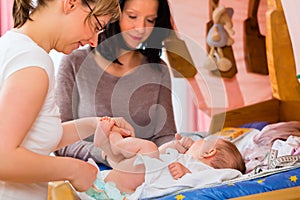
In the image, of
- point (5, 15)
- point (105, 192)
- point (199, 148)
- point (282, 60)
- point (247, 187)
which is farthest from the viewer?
point (5, 15)

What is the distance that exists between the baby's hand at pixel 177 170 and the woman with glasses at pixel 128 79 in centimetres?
11

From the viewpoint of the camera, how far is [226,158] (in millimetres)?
1890

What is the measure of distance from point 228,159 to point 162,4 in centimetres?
58

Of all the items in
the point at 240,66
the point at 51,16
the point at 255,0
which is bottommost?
the point at 240,66

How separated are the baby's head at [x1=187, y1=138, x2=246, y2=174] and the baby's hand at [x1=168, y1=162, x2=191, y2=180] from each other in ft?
0.32

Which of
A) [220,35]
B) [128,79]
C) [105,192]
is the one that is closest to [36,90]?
[105,192]

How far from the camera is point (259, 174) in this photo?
5.79 feet

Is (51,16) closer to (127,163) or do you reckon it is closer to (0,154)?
(0,154)

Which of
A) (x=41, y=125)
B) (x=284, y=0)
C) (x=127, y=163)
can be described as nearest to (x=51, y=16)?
(x=41, y=125)

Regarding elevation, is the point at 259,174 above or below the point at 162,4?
below

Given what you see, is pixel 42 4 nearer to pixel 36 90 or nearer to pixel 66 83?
pixel 36 90

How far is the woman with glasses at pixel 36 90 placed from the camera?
0.95 m

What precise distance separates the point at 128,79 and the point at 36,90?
38.2 inches

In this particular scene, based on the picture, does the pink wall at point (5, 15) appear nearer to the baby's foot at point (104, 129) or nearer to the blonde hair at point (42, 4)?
the baby's foot at point (104, 129)
